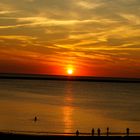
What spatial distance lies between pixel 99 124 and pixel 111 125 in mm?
2422

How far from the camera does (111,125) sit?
78688mm
